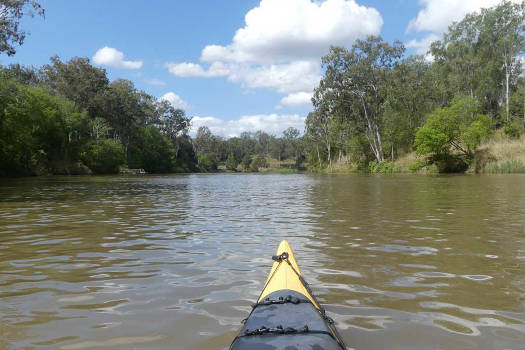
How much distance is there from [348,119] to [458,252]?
169ft

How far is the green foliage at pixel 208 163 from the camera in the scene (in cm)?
11626

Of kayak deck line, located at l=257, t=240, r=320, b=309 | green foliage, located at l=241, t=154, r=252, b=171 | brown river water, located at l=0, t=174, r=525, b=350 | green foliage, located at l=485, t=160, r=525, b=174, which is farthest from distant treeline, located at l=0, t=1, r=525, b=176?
green foliage, located at l=241, t=154, r=252, b=171

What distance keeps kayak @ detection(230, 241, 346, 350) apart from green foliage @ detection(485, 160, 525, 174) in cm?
3690

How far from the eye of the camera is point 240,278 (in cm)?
492

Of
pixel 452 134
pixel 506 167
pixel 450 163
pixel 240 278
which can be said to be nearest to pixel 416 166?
pixel 450 163

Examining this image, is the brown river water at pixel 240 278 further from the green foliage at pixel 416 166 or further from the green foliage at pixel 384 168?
the green foliage at pixel 384 168

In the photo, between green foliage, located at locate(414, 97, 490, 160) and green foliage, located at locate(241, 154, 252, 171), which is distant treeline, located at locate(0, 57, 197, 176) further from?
green foliage, located at locate(241, 154, 252, 171)

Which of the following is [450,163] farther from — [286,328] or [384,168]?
[286,328]

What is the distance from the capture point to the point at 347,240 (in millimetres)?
7258

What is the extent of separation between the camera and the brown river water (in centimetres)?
332

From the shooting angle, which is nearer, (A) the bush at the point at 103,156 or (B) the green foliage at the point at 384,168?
(B) the green foliage at the point at 384,168

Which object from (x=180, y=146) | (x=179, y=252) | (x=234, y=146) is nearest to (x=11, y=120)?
(x=179, y=252)

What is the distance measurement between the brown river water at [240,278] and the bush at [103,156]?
54063mm

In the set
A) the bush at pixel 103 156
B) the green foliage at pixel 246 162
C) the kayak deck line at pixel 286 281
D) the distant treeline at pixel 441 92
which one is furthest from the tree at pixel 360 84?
the green foliage at pixel 246 162
